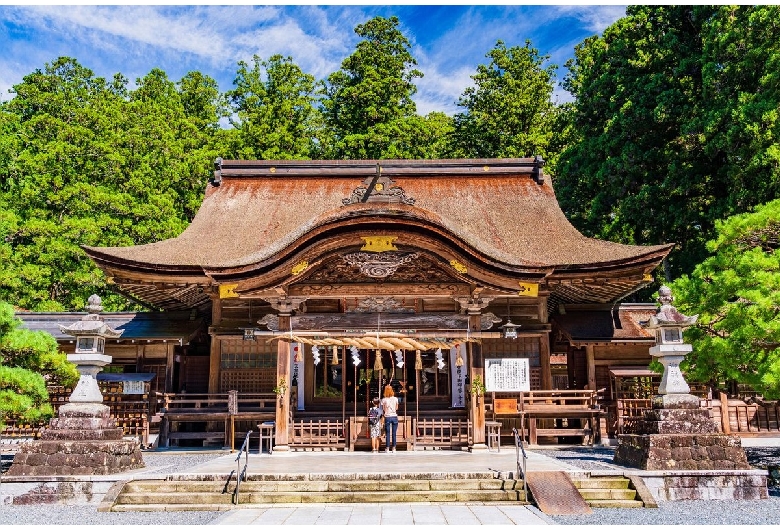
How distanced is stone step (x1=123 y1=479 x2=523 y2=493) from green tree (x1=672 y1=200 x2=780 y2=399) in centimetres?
395

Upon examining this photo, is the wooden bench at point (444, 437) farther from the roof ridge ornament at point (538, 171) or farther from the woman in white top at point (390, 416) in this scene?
the roof ridge ornament at point (538, 171)

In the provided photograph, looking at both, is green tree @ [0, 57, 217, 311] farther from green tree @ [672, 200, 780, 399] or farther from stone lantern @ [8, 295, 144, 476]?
green tree @ [672, 200, 780, 399]

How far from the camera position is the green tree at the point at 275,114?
28891 mm

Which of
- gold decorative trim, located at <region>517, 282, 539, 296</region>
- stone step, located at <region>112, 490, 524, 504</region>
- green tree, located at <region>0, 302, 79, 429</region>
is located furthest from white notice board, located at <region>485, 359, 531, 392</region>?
green tree, located at <region>0, 302, 79, 429</region>

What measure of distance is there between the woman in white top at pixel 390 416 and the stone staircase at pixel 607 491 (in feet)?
14.1

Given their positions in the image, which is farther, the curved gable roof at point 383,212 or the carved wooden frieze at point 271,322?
the carved wooden frieze at point 271,322

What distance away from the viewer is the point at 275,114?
30250mm

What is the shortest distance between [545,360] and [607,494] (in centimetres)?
616

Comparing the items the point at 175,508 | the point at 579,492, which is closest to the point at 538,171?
the point at 579,492

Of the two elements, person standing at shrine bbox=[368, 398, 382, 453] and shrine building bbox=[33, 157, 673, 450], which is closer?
shrine building bbox=[33, 157, 673, 450]

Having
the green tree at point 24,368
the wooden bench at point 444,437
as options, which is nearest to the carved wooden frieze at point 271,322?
the wooden bench at point 444,437

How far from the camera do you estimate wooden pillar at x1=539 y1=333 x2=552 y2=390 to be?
1455cm

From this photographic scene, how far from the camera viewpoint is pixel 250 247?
51.4 feet

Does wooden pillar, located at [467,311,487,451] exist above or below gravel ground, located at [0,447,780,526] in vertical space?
above
